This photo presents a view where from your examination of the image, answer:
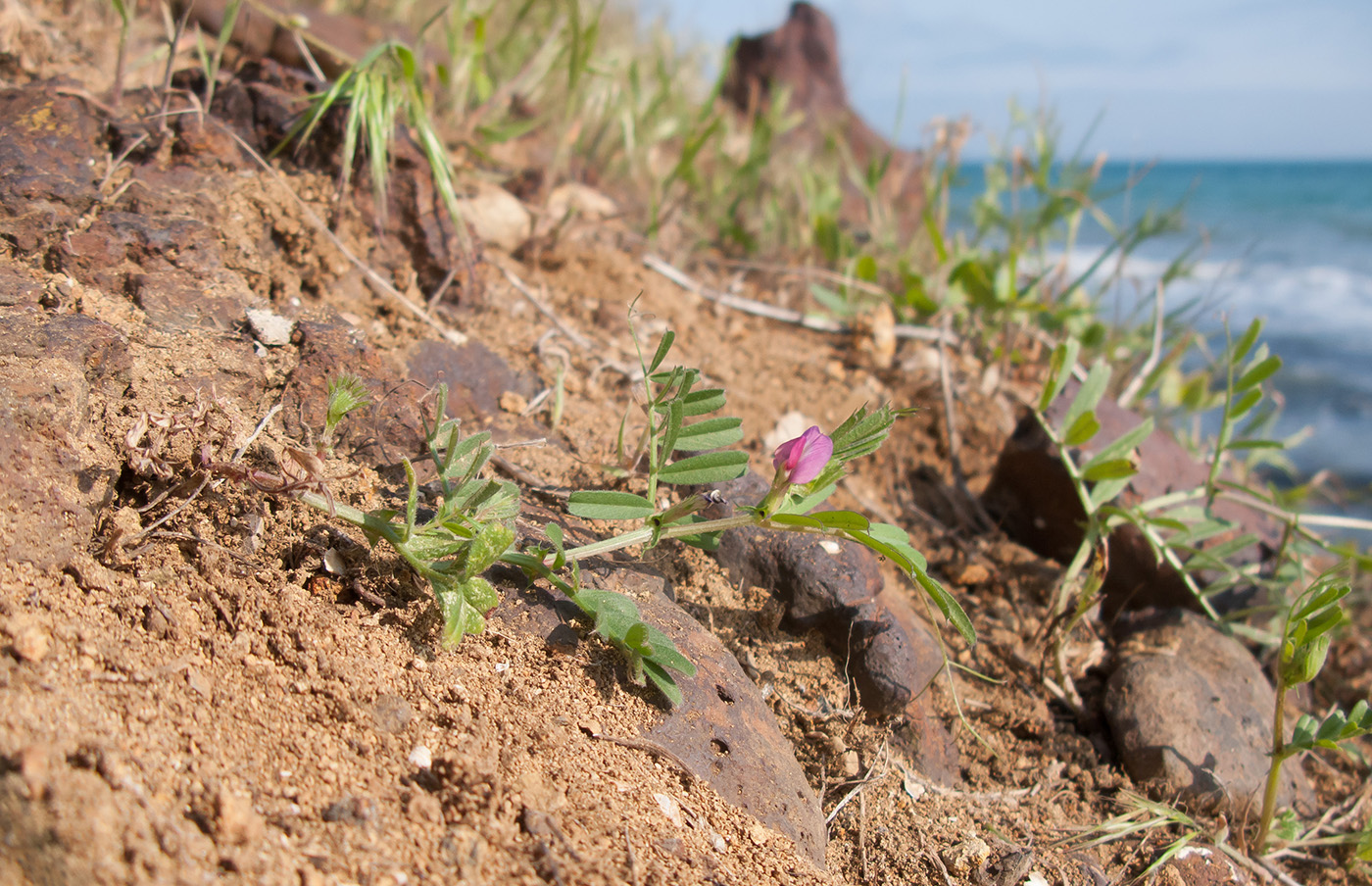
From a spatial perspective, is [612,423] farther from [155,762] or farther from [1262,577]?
[1262,577]

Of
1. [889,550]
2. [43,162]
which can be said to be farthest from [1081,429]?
[43,162]

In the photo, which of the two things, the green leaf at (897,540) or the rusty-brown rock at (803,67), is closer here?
the green leaf at (897,540)

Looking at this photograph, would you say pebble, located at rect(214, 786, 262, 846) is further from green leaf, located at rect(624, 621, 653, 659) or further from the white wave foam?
the white wave foam

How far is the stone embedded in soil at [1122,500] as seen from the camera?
2035 mm

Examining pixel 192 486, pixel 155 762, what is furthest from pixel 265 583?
pixel 155 762

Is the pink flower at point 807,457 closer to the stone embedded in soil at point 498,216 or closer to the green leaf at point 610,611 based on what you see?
the green leaf at point 610,611

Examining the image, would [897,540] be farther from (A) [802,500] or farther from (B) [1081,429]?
(B) [1081,429]

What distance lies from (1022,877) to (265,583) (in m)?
1.22

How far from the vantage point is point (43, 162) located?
5.05 feet

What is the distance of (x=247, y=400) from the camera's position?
4.48 ft

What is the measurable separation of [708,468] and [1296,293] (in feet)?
43.2

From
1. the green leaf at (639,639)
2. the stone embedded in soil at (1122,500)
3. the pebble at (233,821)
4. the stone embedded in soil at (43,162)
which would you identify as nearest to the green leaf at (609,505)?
the green leaf at (639,639)

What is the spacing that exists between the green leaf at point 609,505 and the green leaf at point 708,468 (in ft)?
0.29

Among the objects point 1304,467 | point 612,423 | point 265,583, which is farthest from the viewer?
point 1304,467
